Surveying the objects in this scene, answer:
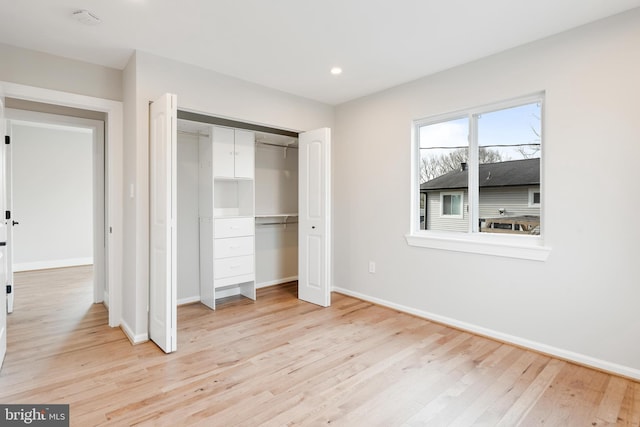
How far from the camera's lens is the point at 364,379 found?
Answer: 2.27 m

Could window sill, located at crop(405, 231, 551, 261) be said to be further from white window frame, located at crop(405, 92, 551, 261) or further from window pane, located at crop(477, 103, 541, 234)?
window pane, located at crop(477, 103, 541, 234)

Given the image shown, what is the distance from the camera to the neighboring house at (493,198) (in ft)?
9.30

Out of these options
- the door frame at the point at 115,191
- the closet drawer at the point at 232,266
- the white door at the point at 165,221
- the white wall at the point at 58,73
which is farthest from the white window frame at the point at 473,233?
the white wall at the point at 58,73

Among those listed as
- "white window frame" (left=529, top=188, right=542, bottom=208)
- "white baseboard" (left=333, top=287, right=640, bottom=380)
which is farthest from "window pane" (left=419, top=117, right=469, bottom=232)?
"white baseboard" (left=333, top=287, right=640, bottom=380)

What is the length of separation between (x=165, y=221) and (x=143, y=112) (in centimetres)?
100

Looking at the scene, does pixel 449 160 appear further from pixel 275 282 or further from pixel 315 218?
pixel 275 282

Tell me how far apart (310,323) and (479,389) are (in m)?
1.63

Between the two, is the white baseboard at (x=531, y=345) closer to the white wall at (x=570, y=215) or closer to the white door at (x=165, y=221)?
the white wall at (x=570, y=215)

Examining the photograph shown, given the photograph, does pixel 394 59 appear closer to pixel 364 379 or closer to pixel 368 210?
pixel 368 210

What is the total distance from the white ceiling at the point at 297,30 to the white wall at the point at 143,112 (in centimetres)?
13

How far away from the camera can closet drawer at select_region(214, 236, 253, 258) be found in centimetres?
381

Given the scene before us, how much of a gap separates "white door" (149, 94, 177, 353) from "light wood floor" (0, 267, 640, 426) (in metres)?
0.23

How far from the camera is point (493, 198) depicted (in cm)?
306

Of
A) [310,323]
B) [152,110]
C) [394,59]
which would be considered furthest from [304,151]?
[310,323]
